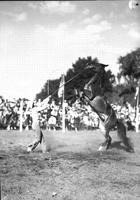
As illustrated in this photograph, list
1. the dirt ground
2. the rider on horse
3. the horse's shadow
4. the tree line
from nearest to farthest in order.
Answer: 1. the dirt ground
2. the rider on horse
3. the horse's shadow
4. the tree line

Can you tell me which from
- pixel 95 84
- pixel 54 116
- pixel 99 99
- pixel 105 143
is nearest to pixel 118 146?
pixel 105 143

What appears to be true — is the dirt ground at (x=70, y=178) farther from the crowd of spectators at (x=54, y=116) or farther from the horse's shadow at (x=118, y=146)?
the crowd of spectators at (x=54, y=116)

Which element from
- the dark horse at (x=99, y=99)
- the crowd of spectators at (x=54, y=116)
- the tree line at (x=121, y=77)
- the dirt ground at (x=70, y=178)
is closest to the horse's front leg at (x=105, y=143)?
the dark horse at (x=99, y=99)

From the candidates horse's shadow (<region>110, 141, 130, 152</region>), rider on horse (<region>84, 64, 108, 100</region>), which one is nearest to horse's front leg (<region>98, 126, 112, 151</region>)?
horse's shadow (<region>110, 141, 130, 152</region>)

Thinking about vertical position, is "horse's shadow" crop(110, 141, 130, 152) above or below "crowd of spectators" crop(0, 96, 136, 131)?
below

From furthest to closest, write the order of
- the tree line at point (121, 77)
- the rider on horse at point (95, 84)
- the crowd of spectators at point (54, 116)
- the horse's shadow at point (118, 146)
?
the tree line at point (121, 77), the crowd of spectators at point (54, 116), the horse's shadow at point (118, 146), the rider on horse at point (95, 84)

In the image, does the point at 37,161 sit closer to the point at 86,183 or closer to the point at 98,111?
the point at 86,183

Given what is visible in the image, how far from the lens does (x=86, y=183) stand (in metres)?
5.36

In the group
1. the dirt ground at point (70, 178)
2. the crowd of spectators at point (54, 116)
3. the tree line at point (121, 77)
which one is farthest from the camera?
the tree line at point (121, 77)

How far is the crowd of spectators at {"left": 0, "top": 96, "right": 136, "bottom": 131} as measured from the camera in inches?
621

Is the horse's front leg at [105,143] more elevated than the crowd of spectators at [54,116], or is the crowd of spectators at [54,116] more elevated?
the crowd of spectators at [54,116]

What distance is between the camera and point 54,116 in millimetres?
16469

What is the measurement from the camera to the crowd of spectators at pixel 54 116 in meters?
15.8

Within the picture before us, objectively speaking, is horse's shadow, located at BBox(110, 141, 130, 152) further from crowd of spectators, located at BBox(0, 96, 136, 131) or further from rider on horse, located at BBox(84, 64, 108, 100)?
crowd of spectators, located at BBox(0, 96, 136, 131)
